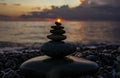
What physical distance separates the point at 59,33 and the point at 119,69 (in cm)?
344

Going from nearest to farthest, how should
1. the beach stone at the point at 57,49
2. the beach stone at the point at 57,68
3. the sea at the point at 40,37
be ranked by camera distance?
the beach stone at the point at 57,68, the beach stone at the point at 57,49, the sea at the point at 40,37

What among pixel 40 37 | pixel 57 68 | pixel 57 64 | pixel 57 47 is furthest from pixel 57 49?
pixel 40 37

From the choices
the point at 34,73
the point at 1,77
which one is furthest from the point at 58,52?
the point at 1,77

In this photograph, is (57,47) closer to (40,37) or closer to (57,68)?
(57,68)

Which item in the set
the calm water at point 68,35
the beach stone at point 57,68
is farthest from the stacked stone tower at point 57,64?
the calm water at point 68,35

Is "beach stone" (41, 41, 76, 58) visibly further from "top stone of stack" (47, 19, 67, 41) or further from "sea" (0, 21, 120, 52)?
"sea" (0, 21, 120, 52)

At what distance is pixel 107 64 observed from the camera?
9992 millimetres

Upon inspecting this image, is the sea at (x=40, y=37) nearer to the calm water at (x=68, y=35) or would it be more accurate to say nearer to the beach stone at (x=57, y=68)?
the calm water at (x=68, y=35)

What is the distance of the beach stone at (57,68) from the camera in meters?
5.93

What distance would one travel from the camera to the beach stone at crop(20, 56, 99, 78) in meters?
5.93

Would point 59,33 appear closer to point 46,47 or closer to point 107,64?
point 46,47

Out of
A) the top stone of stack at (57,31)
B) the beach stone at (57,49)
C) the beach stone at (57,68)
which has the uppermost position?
the top stone of stack at (57,31)

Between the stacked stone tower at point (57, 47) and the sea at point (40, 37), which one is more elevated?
the stacked stone tower at point (57, 47)

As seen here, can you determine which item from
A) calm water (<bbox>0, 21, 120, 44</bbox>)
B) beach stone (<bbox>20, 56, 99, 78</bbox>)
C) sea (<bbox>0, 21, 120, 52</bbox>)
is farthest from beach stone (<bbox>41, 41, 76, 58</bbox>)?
calm water (<bbox>0, 21, 120, 44</bbox>)
